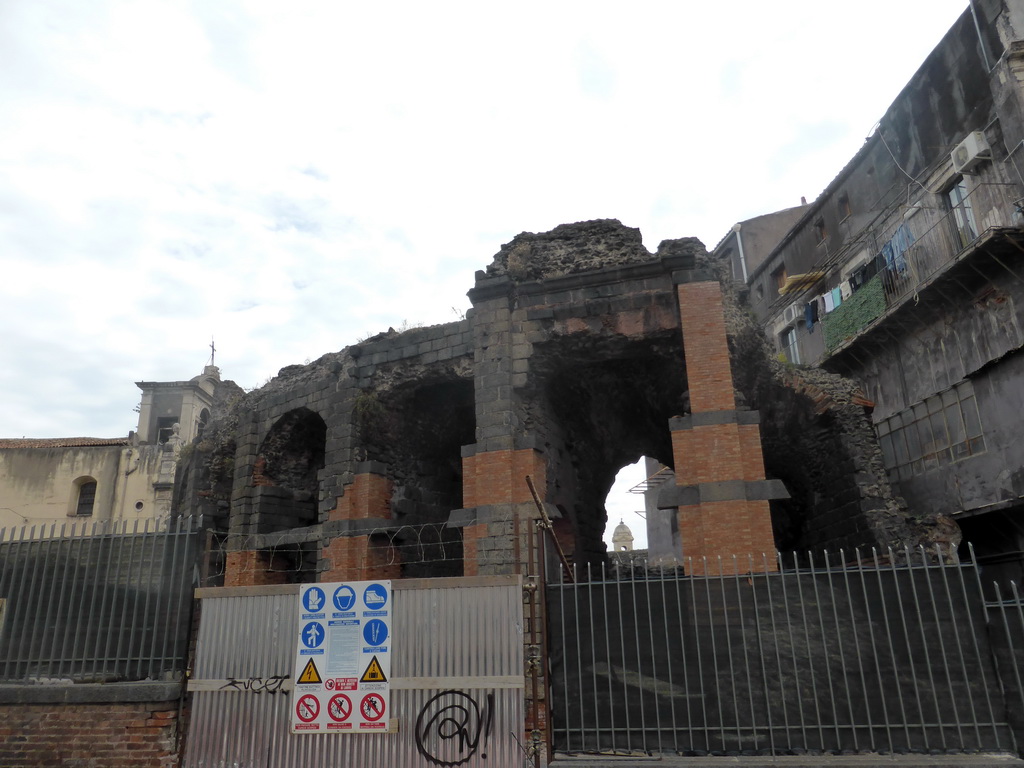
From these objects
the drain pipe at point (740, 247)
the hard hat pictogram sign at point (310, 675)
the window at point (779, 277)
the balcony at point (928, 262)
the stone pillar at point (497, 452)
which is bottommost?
the hard hat pictogram sign at point (310, 675)

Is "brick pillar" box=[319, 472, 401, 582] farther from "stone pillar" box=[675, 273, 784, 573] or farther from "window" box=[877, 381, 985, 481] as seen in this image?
"window" box=[877, 381, 985, 481]

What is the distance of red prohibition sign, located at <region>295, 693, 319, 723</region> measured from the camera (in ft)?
22.5

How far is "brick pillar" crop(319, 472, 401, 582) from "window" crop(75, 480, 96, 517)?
19.9 metres

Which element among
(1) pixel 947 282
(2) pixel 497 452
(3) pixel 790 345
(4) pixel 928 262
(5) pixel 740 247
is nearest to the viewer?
(2) pixel 497 452

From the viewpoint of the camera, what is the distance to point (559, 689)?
6902mm

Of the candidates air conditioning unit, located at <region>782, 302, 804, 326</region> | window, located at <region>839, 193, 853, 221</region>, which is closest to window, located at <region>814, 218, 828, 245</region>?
window, located at <region>839, 193, 853, 221</region>

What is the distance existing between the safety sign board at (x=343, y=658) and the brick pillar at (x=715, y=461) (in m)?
4.10

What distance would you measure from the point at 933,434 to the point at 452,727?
12.7 metres

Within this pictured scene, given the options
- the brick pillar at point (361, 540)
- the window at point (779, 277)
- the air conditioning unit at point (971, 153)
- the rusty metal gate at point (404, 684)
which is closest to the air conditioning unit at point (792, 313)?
the window at point (779, 277)

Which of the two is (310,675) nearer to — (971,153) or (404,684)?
(404,684)

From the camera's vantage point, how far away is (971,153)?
47.6 feet

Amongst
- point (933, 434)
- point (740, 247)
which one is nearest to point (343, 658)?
point (933, 434)

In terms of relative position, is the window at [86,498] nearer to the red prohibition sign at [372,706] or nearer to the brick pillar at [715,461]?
the red prohibition sign at [372,706]

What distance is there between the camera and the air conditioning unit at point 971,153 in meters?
14.4
